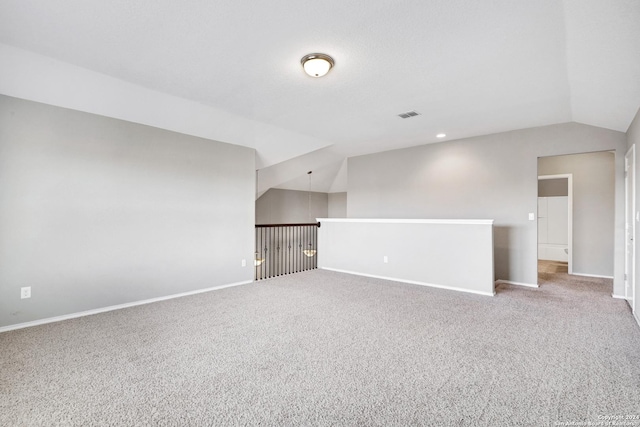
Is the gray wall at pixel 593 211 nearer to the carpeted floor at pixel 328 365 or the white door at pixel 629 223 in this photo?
the white door at pixel 629 223

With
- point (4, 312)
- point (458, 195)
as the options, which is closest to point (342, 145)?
point (458, 195)

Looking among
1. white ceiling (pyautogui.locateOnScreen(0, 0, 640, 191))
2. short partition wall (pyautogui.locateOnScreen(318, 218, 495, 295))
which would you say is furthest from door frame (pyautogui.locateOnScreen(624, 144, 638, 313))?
short partition wall (pyautogui.locateOnScreen(318, 218, 495, 295))

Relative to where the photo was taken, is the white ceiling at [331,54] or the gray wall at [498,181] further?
the gray wall at [498,181]

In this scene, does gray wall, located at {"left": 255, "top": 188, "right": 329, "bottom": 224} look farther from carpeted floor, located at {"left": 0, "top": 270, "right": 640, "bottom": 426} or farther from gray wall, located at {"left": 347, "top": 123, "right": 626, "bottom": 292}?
carpeted floor, located at {"left": 0, "top": 270, "right": 640, "bottom": 426}

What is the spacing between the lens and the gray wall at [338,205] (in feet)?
32.9

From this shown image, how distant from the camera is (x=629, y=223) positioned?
3.70m

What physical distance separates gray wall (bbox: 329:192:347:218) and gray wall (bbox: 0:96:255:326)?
5.72 m

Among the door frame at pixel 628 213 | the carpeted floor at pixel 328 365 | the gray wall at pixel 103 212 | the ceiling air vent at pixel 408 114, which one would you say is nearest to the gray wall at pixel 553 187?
the door frame at pixel 628 213

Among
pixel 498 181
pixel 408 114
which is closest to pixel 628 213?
pixel 498 181

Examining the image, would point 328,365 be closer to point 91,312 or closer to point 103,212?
point 91,312

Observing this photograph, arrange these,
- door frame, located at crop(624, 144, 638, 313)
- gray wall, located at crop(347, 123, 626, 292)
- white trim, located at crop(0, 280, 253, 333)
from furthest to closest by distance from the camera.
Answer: gray wall, located at crop(347, 123, 626, 292) < door frame, located at crop(624, 144, 638, 313) < white trim, located at crop(0, 280, 253, 333)

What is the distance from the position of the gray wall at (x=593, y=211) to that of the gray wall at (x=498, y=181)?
157 centimetres

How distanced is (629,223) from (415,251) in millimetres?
2669

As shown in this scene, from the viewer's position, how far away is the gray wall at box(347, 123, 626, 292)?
13.8 ft
